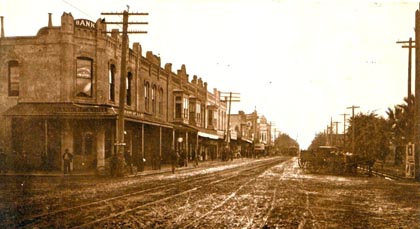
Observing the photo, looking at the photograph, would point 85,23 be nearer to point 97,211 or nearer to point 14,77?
point 14,77

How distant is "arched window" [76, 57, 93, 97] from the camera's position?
32094 mm

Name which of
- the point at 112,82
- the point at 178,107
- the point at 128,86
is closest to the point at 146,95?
the point at 128,86

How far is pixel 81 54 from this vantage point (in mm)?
32031

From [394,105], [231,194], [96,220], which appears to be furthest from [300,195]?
[394,105]

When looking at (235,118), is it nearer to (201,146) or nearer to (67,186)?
(201,146)

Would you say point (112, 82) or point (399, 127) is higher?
point (112, 82)

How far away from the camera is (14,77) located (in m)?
32.0

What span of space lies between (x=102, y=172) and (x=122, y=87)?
461 centimetres

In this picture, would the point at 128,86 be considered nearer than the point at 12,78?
No

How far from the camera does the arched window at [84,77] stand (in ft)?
105

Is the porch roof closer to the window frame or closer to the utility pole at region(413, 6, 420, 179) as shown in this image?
the window frame

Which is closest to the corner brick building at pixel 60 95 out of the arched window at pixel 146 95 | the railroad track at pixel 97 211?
the arched window at pixel 146 95

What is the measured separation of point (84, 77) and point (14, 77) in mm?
4190

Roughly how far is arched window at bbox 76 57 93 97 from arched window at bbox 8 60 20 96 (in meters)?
3.61
